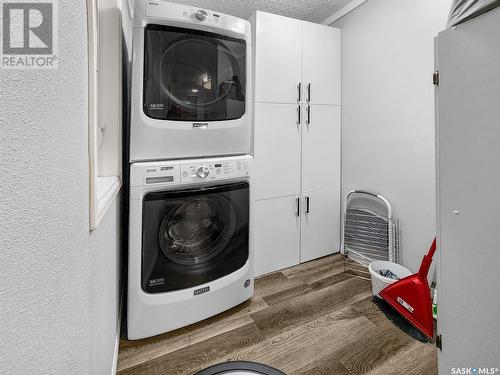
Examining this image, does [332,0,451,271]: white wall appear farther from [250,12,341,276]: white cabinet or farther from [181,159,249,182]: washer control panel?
[181,159,249,182]: washer control panel

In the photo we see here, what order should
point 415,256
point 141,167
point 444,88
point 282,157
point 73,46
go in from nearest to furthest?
1. point 73,46
2. point 444,88
3. point 141,167
4. point 415,256
5. point 282,157

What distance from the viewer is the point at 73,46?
0.52m

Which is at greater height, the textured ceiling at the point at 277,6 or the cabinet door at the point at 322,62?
the textured ceiling at the point at 277,6

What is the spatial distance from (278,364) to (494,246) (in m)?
1.04

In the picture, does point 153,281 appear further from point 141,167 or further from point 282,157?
point 282,157

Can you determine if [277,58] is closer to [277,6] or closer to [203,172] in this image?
[277,6]

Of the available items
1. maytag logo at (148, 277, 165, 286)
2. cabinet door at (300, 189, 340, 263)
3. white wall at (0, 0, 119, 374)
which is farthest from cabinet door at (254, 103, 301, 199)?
white wall at (0, 0, 119, 374)

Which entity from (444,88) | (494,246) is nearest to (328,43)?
(444,88)

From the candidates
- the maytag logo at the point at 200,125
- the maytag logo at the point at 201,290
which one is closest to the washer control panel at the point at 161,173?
the maytag logo at the point at 200,125

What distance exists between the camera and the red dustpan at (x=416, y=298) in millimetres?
1466

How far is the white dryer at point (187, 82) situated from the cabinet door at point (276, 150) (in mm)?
410

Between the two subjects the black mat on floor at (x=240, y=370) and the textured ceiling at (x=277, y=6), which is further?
the textured ceiling at (x=277, y=6)

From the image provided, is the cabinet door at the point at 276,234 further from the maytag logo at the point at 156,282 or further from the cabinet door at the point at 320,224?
the maytag logo at the point at 156,282

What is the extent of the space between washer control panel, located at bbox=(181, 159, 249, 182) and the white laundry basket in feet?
3.77
